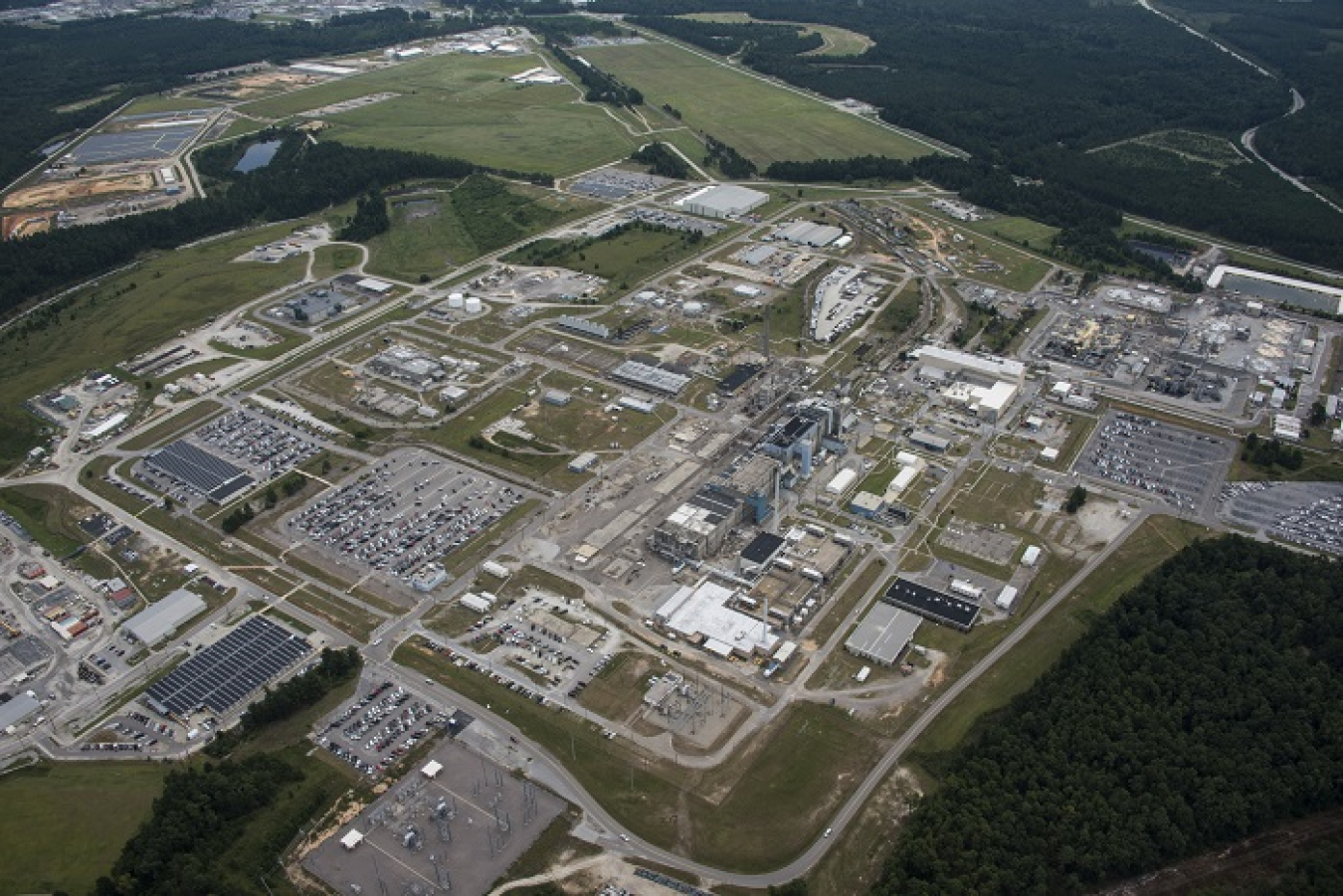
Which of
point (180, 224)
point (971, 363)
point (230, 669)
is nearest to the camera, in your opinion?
point (230, 669)

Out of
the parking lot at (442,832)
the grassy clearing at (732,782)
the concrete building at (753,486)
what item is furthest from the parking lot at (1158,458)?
the parking lot at (442,832)

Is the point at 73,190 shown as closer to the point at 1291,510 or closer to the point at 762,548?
the point at 762,548

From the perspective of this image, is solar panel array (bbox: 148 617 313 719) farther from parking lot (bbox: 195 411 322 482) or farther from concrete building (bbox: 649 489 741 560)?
concrete building (bbox: 649 489 741 560)

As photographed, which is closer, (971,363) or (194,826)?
(194,826)

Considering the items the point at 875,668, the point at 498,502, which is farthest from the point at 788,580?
the point at 498,502

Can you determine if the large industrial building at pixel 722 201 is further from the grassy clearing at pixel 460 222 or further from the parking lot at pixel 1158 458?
the parking lot at pixel 1158 458

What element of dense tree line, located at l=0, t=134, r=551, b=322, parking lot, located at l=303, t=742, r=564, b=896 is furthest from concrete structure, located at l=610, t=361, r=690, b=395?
dense tree line, located at l=0, t=134, r=551, b=322

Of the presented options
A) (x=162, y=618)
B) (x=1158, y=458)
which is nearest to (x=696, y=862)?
(x=162, y=618)
